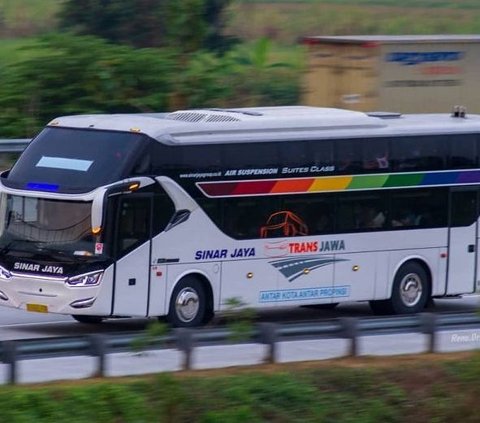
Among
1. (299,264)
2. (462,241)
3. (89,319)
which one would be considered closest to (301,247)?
(299,264)

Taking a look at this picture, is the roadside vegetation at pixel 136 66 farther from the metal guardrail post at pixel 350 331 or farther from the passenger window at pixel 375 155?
the metal guardrail post at pixel 350 331

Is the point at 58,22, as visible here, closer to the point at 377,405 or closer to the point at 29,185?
the point at 29,185

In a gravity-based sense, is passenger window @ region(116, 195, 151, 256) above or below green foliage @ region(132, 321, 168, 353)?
above

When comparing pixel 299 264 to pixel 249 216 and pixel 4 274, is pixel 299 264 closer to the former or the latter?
pixel 249 216

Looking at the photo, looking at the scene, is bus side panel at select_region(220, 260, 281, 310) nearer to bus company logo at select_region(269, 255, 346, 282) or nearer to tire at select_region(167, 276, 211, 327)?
bus company logo at select_region(269, 255, 346, 282)

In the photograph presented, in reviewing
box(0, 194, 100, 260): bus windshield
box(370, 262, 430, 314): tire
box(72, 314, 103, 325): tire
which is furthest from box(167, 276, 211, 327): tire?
box(370, 262, 430, 314): tire

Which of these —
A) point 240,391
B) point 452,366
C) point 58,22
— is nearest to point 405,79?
point 452,366

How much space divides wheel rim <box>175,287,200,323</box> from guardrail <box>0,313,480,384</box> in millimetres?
3347

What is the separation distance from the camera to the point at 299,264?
1977 cm

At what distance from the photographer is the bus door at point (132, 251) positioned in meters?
18.1

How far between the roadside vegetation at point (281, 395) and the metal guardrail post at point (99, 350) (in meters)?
0.35

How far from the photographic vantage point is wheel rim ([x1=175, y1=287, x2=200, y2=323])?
18859 millimetres

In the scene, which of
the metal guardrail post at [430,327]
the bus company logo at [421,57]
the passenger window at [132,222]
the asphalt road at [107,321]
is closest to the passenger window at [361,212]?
the asphalt road at [107,321]

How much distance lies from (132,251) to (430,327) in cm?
400
